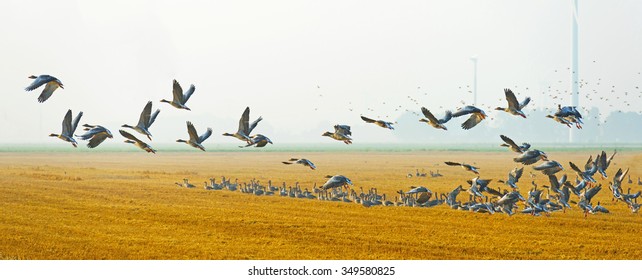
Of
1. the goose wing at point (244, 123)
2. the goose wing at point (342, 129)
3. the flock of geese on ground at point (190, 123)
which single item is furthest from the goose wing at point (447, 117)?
the goose wing at point (244, 123)

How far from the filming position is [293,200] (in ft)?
99.3

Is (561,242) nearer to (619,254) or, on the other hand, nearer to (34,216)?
(619,254)

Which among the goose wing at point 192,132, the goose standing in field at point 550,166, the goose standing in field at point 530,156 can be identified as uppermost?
the goose wing at point 192,132

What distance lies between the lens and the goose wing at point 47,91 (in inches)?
580

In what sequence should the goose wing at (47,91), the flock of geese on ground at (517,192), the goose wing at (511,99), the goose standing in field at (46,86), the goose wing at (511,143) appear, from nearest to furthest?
the goose standing in field at (46,86) < the goose wing at (47,91) < the goose wing at (511,99) < the goose wing at (511,143) < the flock of geese on ground at (517,192)

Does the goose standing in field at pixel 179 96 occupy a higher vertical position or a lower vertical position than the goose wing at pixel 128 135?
higher

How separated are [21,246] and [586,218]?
→ 55.8 ft

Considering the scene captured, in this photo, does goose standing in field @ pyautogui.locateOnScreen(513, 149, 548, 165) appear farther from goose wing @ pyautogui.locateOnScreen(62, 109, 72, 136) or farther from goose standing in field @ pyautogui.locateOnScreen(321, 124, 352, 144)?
goose wing @ pyautogui.locateOnScreen(62, 109, 72, 136)

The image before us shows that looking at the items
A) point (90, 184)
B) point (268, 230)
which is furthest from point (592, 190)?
point (90, 184)

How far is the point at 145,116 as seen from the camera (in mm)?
15312

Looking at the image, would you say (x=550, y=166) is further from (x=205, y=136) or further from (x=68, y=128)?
(x=68, y=128)

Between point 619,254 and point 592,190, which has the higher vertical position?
point 592,190

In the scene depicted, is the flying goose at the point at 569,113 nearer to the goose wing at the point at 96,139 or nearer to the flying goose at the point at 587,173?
the flying goose at the point at 587,173

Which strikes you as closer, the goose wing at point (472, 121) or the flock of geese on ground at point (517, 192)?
the goose wing at point (472, 121)
